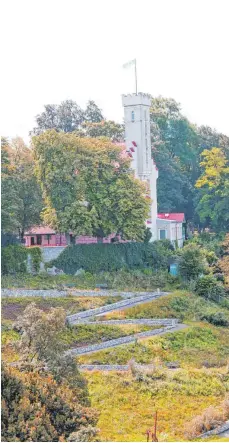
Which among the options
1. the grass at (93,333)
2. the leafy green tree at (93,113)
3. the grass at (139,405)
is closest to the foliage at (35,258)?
the grass at (93,333)

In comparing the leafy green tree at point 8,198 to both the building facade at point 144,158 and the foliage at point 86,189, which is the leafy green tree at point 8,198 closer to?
the foliage at point 86,189

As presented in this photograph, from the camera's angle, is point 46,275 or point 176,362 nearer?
point 176,362

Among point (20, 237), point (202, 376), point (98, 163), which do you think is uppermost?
point (98, 163)

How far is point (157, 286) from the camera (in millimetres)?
32719

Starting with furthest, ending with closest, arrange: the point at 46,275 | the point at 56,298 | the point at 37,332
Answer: the point at 46,275
the point at 56,298
the point at 37,332

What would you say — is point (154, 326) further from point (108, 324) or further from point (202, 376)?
point (202, 376)

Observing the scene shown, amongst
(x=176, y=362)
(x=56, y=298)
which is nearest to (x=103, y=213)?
(x=56, y=298)

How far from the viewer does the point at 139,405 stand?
1925 cm

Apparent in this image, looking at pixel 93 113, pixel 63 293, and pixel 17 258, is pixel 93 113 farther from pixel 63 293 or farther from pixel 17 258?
pixel 63 293

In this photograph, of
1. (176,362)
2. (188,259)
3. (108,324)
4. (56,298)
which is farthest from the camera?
(188,259)

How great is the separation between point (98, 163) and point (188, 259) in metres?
5.66

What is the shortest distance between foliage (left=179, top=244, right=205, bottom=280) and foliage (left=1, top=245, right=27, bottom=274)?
22.2 feet

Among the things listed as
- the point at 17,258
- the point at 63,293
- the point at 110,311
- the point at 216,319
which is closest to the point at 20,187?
the point at 17,258

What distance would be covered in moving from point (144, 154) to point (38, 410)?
2708 centimetres
